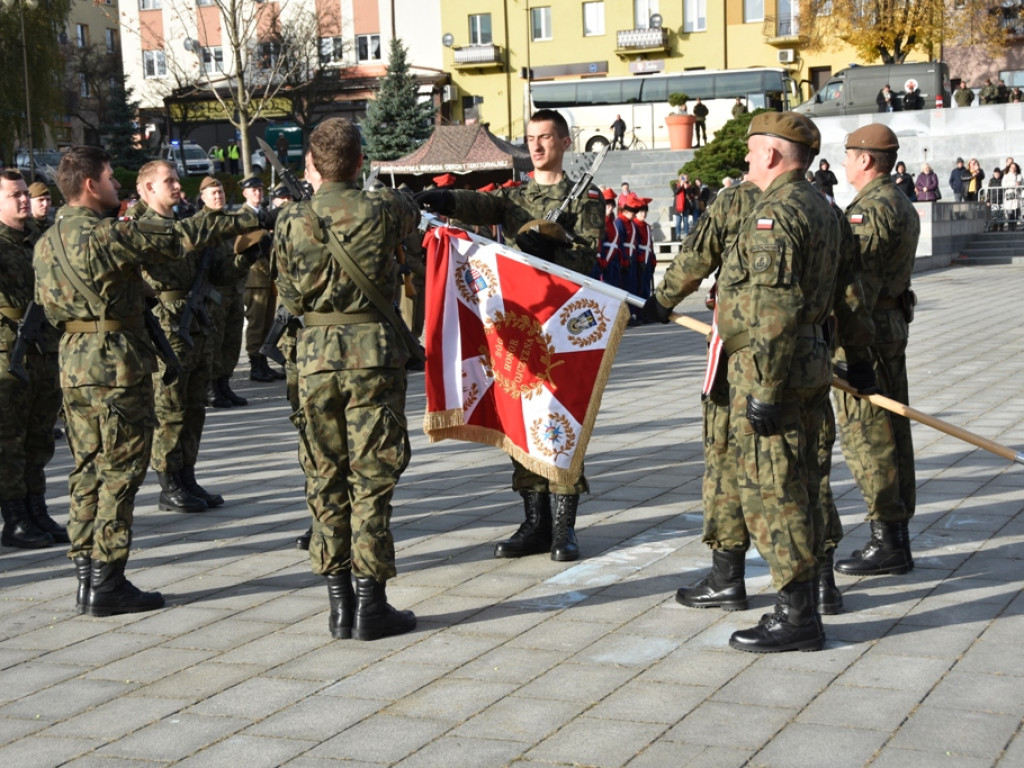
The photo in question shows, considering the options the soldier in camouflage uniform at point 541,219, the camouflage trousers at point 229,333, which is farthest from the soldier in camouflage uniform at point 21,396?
the camouflage trousers at point 229,333

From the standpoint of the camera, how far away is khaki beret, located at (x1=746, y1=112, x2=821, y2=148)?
18.1 ft

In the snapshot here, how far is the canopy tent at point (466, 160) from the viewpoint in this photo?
1335 inches

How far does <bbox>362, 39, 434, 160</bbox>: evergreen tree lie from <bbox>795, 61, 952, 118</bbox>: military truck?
16228 millimetres

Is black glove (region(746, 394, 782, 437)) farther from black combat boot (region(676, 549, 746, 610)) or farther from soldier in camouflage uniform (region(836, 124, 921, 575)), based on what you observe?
soldier in camouflage uniform (region(836, 124, 921, 575))

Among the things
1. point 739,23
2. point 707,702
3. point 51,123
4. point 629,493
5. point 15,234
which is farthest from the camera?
point 739,23

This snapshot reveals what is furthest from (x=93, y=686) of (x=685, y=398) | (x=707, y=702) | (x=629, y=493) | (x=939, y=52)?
(x=939, y=52)

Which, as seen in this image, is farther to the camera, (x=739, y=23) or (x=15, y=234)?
(x=739, y=23)

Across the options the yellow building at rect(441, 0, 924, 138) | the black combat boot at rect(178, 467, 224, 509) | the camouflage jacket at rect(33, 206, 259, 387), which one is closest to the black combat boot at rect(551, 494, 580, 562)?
the camouflage jacket at rect(33, 206, 259, 387)

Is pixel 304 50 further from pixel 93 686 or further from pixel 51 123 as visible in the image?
pixel 93 686

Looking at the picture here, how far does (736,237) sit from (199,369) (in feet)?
14.7

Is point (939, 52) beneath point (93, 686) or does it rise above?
above

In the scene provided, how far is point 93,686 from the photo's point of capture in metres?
5.39

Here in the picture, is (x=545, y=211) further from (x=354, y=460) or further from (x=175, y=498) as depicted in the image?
(x=175, y=498)

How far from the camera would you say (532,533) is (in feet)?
23.6
